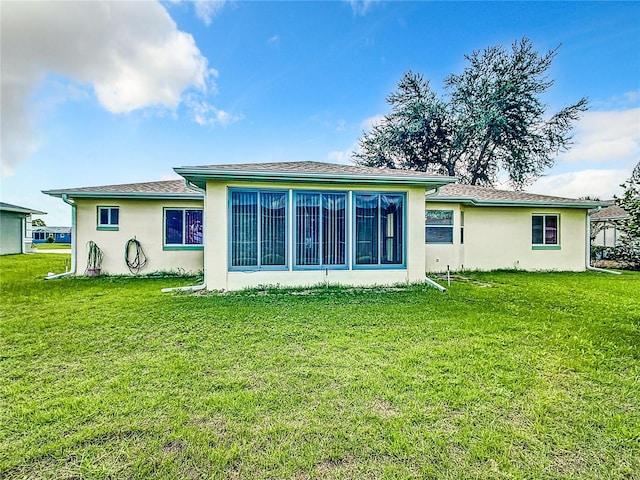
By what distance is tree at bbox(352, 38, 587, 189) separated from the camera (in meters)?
19.1

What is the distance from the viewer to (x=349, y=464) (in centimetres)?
194

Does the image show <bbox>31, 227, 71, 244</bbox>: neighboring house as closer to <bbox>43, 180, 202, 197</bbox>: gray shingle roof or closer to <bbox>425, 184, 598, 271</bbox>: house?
<bbox>43, 180, 202, 197</bbox>: gray shingle roof

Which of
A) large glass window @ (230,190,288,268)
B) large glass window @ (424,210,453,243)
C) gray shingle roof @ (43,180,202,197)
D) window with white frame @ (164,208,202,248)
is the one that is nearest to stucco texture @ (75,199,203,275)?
window with white frame @ (164,208,202,248)

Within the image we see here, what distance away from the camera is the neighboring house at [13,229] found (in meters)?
18.1

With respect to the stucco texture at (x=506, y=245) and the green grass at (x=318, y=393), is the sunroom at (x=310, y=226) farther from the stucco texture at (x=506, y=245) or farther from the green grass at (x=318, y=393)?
the stucco texture at (x=506, y=245)

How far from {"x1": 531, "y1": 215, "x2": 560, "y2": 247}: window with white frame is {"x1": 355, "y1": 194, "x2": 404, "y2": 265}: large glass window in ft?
21.6

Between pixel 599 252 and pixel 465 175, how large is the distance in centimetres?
973

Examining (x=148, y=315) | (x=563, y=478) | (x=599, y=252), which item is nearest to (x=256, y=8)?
(x=148, y=315)

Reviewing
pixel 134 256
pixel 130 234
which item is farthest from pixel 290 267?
pixel 130 234

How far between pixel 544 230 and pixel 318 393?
471 inches

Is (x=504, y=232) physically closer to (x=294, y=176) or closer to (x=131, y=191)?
(x=294, y=176)

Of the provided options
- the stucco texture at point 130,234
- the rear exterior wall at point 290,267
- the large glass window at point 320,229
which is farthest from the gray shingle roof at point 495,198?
the stucco texture at point 130,234

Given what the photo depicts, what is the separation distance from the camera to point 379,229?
7840 mm

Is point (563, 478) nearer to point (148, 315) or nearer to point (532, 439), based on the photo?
point (532, 439)
